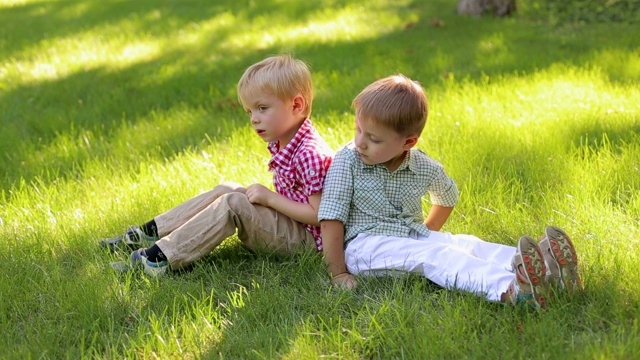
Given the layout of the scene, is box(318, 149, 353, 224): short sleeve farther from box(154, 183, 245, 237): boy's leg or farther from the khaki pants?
box(154, 183, 245, 237): boy's leg

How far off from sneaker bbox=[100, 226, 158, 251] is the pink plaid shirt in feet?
2.19

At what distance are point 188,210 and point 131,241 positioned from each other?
Result: 32 cm

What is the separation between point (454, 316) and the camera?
253cm

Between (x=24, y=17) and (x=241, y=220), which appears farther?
(x=24, y=17)

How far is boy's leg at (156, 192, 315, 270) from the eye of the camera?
3.12m

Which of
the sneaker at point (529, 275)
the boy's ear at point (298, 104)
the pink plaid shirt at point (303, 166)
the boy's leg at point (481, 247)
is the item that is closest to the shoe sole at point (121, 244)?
the pink plaid shirt at point (303, 166)

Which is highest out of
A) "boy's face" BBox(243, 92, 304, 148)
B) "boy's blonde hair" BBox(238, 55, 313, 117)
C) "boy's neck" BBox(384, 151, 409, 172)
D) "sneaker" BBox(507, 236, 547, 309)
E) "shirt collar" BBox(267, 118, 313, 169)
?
"boy's blonde hair" BBox(238, 55, 313, 117)

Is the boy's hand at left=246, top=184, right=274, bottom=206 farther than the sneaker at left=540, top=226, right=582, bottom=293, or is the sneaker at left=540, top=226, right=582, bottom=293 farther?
the boy's hand at left=246, top=184, right=274, bottom=206

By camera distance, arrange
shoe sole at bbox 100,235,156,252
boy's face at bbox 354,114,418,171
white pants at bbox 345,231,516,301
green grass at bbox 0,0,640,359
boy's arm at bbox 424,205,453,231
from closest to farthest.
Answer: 1. green grass at bbox 0,0,640,359
2. white pants at bbox 345,231,516,301
3. boy's face at bbox 354,114,418,171
4. boy's arm at bbox 424,205,453,231
5. shoe sole at bbox 100,235,156,252

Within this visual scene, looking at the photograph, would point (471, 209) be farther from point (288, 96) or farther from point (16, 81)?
point (16, 81)

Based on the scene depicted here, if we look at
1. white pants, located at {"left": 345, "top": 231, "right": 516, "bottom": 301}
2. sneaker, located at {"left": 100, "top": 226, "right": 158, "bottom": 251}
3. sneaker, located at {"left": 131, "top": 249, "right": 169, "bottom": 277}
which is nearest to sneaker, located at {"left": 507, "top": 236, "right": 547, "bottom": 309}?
white pants, located at {"left": 345, "top": 231, "right": 516, "bottom": 301}

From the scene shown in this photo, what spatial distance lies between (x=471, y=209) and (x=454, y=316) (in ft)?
3.62

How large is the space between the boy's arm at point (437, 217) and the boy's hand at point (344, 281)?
Result: 477 mm

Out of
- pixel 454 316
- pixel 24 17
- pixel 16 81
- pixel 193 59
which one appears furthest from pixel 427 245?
pixel 24 17
